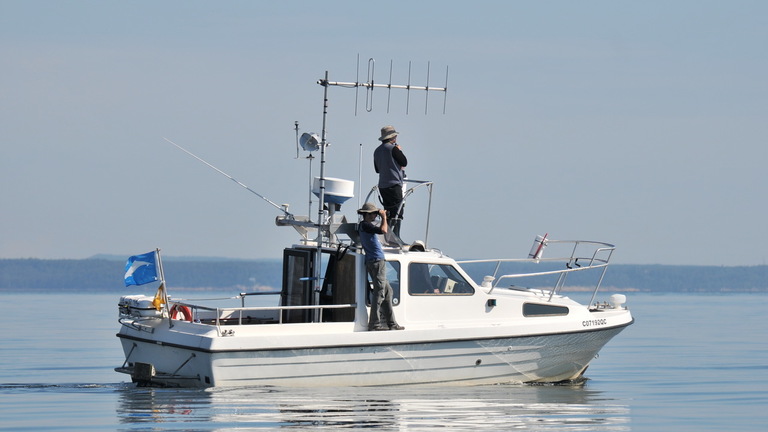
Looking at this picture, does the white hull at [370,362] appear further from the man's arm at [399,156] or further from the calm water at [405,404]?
the man's arm at [399,156]

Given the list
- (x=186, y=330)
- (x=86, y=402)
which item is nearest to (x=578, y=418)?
(x=186, y=330)

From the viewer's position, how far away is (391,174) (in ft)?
54.5

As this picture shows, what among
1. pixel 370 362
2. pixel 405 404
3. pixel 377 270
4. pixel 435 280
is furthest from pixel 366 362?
pixel 435 280

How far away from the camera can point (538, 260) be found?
1730cm

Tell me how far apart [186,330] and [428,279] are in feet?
10.9

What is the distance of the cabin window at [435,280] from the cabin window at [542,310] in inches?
34.6

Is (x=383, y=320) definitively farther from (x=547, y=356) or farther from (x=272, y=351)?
(x=547, y=356)

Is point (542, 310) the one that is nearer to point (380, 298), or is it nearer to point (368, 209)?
point (380, 298)

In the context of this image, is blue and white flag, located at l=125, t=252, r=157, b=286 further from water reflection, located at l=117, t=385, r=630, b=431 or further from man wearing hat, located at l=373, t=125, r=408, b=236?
man wearing hat, located at l=373, t=125, r=408, b=236

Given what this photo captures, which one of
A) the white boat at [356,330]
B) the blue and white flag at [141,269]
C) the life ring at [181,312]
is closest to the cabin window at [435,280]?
the white boat at [356,330]

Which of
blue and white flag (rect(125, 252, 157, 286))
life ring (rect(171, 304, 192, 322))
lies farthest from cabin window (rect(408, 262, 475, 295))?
blue and white flag (rect(125, 252, 157, 286))

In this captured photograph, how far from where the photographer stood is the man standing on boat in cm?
1582

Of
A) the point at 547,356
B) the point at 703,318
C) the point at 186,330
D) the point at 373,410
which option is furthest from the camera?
the point at 703,318

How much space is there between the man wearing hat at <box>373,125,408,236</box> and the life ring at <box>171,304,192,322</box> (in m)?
3.10
